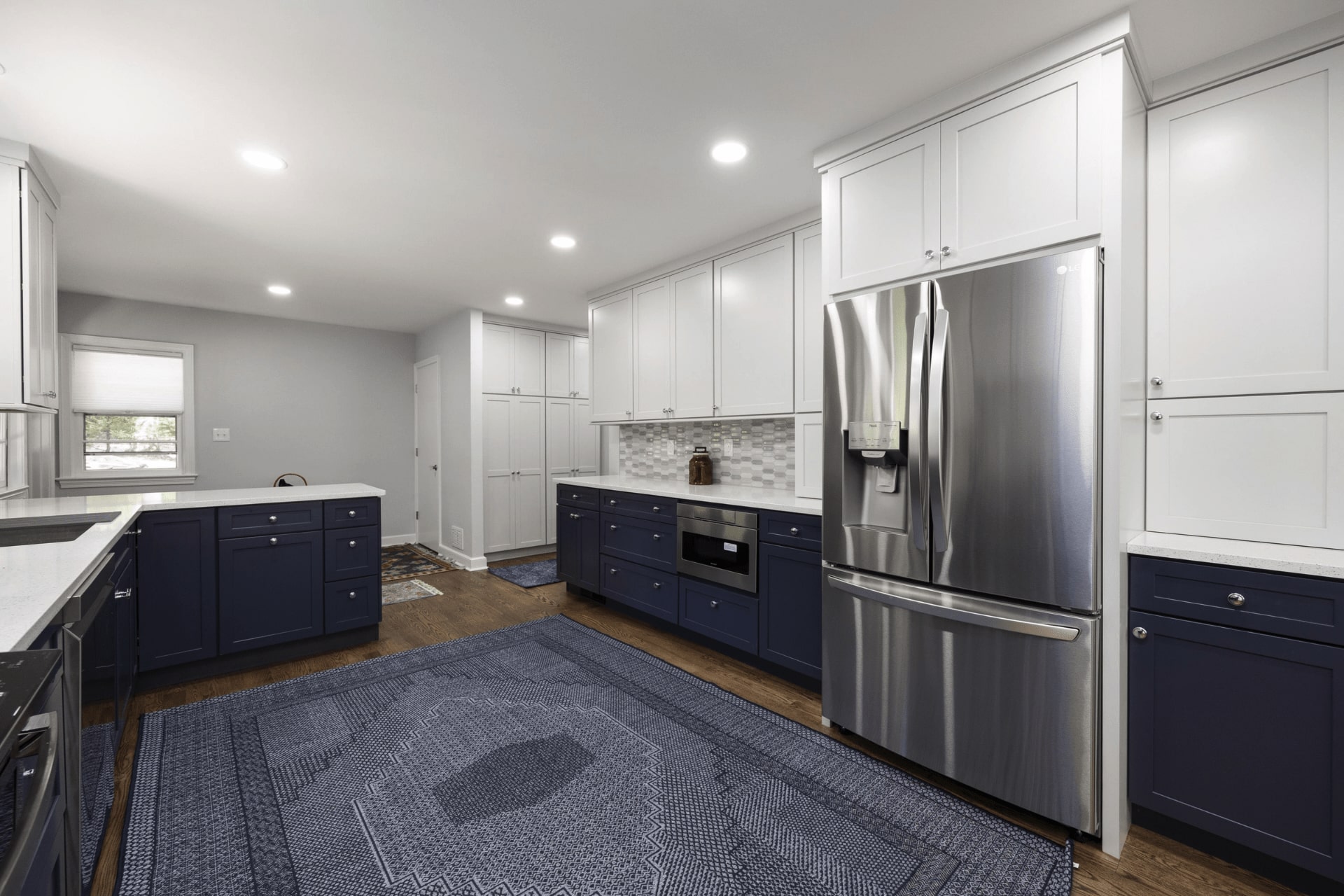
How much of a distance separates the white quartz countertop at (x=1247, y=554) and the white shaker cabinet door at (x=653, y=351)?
9.21 ft

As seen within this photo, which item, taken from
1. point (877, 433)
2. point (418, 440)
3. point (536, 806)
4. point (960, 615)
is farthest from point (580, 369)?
point (960, 615)

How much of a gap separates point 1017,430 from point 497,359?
4775mm

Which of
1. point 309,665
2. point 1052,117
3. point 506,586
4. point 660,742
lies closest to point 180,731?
point 309,665

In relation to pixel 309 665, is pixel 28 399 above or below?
above

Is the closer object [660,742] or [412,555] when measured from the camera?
[660,742]

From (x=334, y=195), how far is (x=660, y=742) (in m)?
3.06

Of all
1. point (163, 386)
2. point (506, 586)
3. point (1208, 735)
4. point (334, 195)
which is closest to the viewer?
point (1208, 735)

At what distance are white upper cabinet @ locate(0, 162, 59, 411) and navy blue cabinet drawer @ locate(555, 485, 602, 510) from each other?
2.79 metres

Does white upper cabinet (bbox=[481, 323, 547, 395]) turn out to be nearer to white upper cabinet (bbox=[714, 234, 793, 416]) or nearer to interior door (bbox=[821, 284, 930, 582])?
white upper cabinet (bbox=[714, 234, 793, 416])

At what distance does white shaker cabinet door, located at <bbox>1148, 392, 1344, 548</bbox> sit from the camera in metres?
1.72

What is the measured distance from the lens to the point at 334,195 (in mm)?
2945

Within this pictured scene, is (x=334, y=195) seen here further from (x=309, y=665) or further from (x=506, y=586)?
(x=506, y=586)

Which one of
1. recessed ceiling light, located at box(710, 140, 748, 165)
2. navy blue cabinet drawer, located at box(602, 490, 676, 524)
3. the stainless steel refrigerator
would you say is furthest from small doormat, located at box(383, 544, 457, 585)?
recessed ceiling light, located at box(710, 140, 748, 165)

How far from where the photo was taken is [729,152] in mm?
2541
